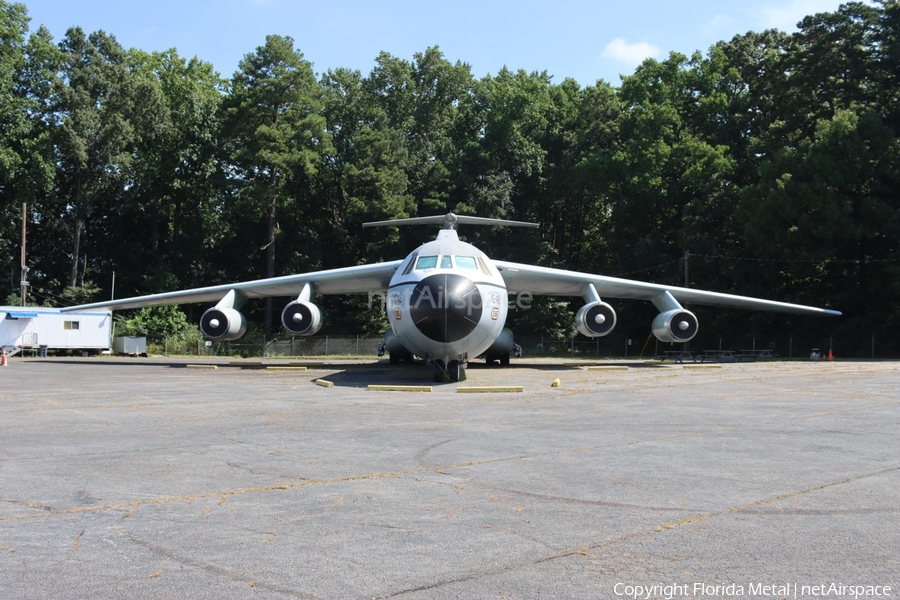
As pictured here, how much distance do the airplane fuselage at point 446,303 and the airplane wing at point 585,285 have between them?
5034 millimetres

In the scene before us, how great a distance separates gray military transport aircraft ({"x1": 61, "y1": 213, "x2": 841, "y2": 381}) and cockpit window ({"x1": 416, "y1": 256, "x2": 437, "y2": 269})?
29mm

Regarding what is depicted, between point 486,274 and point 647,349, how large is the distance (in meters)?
32.4

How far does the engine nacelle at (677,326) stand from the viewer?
25.8 meters

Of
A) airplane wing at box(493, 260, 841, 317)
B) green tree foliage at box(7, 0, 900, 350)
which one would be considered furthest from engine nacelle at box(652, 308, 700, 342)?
green tree foliage at box(7, 0, 900, 350)

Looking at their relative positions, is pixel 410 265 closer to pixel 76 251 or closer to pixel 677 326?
pixel 677 326

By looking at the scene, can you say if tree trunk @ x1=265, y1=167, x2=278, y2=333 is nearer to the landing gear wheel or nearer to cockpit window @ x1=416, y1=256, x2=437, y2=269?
cockpit window @ x1=416, y1=256, x2=437, y2=269

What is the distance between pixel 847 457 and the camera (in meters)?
8.61

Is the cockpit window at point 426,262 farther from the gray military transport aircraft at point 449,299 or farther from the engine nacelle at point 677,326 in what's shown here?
the engine nacelle at point 677,326

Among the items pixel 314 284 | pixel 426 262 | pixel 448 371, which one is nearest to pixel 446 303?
pixel 426 262

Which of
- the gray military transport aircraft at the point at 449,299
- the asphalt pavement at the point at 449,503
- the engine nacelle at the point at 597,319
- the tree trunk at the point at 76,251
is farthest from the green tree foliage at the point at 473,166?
the asphalt pavement at the point at 449,503

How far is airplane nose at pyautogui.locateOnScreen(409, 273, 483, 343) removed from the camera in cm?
1773

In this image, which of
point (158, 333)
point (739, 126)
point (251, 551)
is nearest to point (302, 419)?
point (251, 551)

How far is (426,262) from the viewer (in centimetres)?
1986

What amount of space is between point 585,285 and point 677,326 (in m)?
3.22
